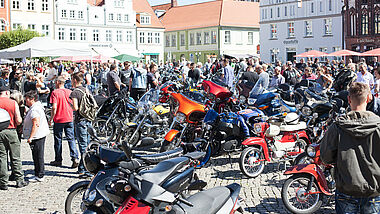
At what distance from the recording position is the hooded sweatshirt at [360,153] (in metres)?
3.81

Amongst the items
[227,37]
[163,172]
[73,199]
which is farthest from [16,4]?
[163,172]

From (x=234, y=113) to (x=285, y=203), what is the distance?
9.17 ft

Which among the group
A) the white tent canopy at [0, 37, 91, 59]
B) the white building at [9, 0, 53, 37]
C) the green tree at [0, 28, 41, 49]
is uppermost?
the white building at [9, 0, 53, 37]

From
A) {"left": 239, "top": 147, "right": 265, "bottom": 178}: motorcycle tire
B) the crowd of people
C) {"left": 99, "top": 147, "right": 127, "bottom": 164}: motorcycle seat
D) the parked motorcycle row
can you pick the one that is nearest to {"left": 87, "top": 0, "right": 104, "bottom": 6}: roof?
the crowd of people

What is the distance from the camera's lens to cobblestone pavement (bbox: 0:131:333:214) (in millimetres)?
6402

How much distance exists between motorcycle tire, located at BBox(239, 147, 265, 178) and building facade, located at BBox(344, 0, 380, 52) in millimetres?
47543

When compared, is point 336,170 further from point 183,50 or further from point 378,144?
point 183,50

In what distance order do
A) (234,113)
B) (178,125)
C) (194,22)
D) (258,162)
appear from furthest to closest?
(194,22), (178,125), (234,113), (258,162)

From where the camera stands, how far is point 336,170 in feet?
13.1

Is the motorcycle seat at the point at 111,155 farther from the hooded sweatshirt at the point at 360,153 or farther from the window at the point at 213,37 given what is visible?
Answer: the window at the point at 213,37

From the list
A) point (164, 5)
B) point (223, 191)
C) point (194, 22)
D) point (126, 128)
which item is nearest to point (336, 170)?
point (223, 191)

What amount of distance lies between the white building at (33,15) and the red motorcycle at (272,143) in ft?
162

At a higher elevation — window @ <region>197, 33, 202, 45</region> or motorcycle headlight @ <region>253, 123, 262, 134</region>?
window @ <region>197, 33, 202, 45</region>

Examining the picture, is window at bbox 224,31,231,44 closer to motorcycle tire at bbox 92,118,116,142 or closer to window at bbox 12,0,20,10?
window at bbox 12,0,20,10
